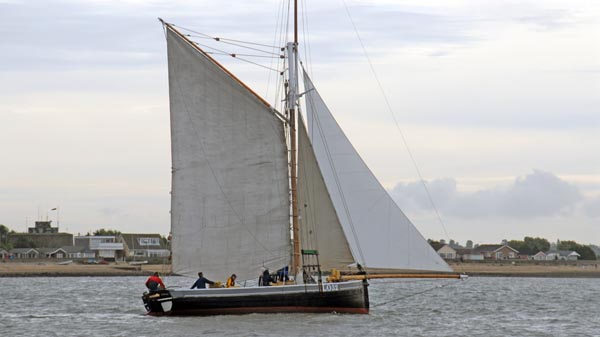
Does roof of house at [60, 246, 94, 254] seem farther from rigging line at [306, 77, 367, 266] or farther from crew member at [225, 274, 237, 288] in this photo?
rigging line at [306, 77, 367, 266]

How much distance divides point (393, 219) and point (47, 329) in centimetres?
1602

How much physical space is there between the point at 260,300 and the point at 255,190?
5261 millimetres

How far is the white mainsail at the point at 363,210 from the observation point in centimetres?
4966

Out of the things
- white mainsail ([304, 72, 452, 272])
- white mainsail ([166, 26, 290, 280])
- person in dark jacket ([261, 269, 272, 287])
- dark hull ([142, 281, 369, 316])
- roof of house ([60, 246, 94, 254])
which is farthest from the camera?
roof of house ([60, 246, 94, 254])

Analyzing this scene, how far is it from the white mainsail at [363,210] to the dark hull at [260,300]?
5.84 ft

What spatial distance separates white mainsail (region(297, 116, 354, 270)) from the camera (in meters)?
50.2

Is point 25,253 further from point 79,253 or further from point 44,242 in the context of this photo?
point 44,242

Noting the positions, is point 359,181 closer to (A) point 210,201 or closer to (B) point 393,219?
(B) point 393,219

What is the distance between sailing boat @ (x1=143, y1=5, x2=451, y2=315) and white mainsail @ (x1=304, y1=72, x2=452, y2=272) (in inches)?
1.8

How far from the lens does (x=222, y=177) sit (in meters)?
50.6

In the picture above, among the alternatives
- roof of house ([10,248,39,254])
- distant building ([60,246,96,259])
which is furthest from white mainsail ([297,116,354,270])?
roof of house ([10,248,39,254])

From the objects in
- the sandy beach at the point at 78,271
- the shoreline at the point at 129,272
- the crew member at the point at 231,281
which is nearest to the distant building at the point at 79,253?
the shoreline at the point at 129,272

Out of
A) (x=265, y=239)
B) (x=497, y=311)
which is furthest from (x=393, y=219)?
(x=497, y=311)

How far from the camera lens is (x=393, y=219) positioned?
1960 inches
